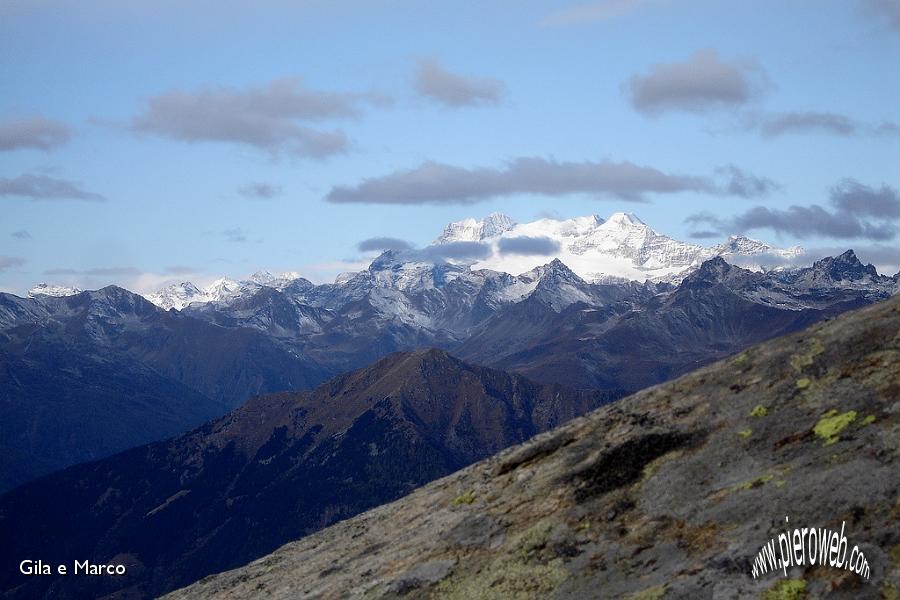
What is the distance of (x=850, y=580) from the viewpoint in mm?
25828

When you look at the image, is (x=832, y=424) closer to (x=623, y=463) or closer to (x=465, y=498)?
(x=623, y=463)

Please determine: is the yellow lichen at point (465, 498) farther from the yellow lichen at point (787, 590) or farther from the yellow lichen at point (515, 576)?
the yellow lichen at point (787, 590)

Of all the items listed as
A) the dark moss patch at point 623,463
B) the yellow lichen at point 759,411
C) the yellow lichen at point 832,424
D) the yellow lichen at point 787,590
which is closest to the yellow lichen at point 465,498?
the dark moss patch at point 623,463

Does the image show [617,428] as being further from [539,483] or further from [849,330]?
[849,330]

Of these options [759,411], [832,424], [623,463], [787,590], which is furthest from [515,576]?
[832,424]

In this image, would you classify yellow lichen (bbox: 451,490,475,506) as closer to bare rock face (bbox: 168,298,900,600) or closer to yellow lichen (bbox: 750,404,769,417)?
bare rock face (bbox: 168,298,900,600)

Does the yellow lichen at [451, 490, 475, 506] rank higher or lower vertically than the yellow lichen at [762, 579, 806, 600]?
higher

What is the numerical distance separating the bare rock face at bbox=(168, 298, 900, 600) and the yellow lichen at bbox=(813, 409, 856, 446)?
0.06m

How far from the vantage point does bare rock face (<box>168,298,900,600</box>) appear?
28.8 meters

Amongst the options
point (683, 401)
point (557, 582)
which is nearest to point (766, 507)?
point (557, 582)

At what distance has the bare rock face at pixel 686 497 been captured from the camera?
28781mm

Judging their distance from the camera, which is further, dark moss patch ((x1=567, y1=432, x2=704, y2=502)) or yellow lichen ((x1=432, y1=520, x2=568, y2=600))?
dark moss patch ((x1=567, y1=432, x2=704, y2=502))

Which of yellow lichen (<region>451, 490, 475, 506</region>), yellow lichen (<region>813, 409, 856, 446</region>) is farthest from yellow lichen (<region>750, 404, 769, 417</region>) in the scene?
yellow lichen (<region>451, 490, 475, 506</region>)

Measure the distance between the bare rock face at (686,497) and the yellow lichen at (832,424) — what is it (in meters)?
0.06
